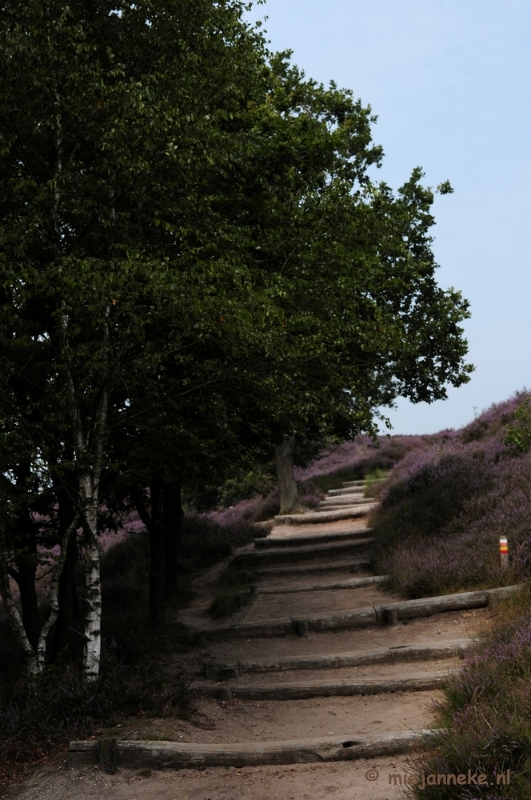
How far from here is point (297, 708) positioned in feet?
34.1

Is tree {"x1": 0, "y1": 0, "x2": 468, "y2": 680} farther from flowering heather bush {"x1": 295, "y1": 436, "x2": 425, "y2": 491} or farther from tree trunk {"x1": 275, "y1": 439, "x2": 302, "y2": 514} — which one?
flowering heather bush {"x1": 295, "y1": 436, "x2": 425, "y2": 491}

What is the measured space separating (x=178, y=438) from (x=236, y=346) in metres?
1.89

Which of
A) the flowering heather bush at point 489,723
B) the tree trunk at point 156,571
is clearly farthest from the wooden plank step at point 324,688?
the tree trunk at point 156,571

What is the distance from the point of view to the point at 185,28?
37.0 ft

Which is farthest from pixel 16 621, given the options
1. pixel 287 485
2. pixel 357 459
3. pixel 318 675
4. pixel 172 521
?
pixel 357 459

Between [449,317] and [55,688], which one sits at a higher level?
[449,317]

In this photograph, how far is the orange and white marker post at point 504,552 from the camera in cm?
1274

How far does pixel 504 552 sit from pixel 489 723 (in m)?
6.36

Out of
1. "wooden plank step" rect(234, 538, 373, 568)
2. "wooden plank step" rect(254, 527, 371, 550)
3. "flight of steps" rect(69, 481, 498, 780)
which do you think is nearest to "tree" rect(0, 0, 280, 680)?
"flight of steps" rect(69, 481, 498, 780)

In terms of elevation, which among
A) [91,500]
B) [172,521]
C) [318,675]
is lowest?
[318,675]

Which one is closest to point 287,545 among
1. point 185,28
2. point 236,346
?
point 236,346

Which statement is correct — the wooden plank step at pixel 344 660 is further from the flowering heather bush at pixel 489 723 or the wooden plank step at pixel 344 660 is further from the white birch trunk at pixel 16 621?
the white birch trunk at pixel 16 621

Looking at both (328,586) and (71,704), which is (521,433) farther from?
(71,704)

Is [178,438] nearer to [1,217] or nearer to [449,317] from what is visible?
[1,217]
